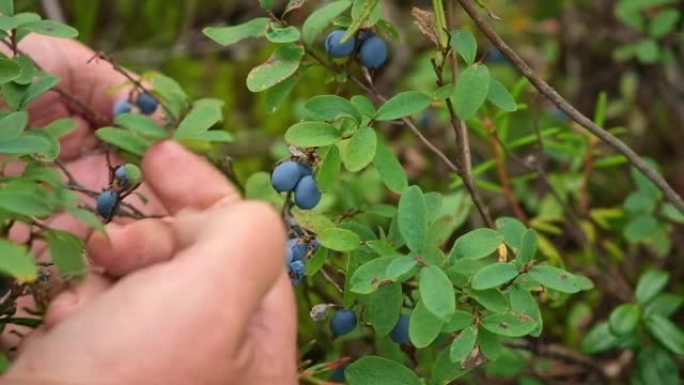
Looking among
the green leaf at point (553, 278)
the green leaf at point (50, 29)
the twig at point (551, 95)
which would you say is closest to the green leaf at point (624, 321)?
the twig at point (551, 95)

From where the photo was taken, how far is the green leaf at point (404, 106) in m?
1.07

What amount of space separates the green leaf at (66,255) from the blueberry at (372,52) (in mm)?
478

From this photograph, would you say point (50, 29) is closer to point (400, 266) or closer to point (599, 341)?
point (400, 266)

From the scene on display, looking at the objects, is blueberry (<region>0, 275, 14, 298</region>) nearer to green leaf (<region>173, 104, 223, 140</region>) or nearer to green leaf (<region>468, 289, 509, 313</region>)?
green leaf (<region>173, 104, 223, 140</region>)

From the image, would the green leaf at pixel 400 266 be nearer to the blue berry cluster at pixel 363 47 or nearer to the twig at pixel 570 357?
the blue berry cluster at pixel 363 47

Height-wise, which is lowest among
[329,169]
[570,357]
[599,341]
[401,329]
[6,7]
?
[570,357]

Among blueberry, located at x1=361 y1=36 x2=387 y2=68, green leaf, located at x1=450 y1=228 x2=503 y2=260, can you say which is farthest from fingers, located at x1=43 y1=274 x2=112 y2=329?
blueberry, located at x1=361 y1=36 x2=387 y2=68

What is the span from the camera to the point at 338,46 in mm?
1156

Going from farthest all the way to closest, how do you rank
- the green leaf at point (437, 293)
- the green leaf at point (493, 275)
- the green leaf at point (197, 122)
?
the green leaf at point (197, 122) < the green leaf at point (493, 275) < the green leaf at point (437, 293)

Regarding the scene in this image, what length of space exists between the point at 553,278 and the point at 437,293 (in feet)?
0.60

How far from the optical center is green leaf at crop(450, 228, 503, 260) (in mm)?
994

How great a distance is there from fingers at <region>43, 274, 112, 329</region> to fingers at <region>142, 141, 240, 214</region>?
14cm

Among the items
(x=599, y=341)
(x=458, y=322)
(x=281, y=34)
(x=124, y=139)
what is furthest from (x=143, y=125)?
(x=599, y=341)

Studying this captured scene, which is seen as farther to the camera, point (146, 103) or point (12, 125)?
point (146, 103)
